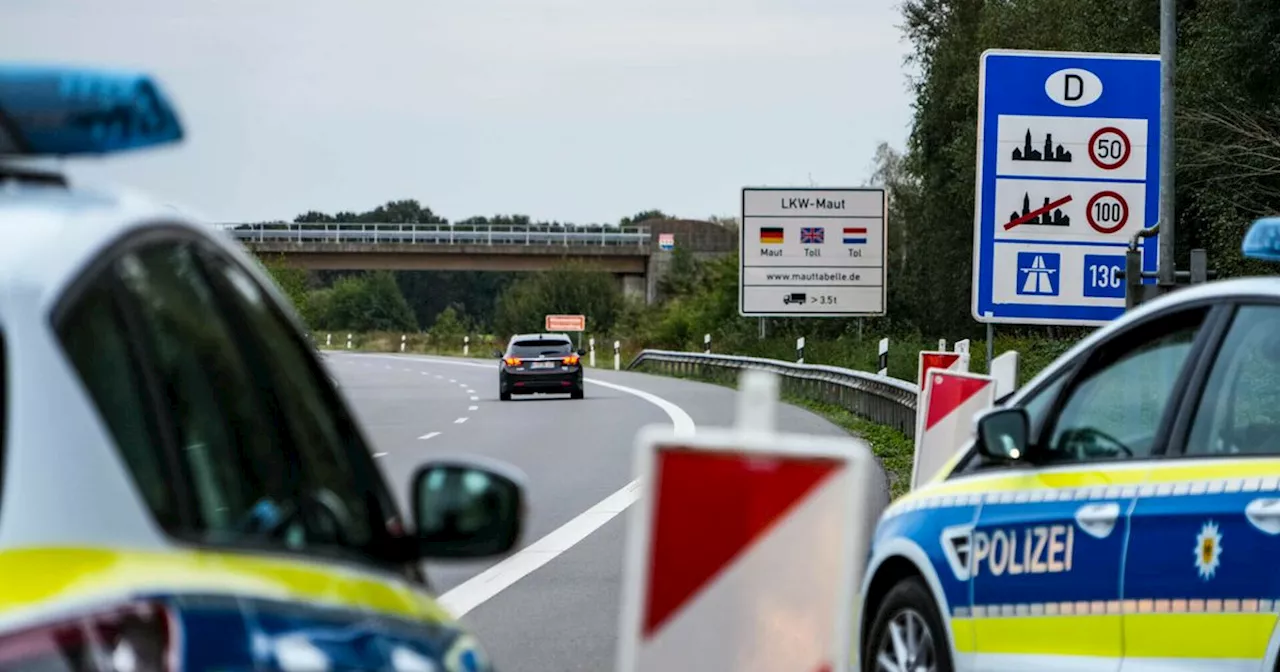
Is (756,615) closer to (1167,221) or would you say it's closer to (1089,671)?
(1089,671)

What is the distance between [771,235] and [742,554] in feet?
151

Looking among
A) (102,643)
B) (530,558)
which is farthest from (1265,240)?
(530,558)

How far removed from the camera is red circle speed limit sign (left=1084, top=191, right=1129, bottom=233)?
55.6ft

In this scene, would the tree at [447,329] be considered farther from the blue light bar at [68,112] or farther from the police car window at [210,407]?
the blue light bar at [68,112]

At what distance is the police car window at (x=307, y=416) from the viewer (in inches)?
136

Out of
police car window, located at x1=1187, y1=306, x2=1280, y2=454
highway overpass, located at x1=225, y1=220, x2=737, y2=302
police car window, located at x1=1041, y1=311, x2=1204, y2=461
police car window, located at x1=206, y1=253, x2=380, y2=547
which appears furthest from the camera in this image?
highway overpass, located at x1=225, y1=220, x2=737, y2=302

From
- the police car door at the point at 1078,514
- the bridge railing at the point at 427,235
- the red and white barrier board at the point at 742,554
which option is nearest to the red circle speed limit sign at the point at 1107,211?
the police car door at the point at 1078,514

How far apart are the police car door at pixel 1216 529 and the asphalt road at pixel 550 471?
3.54 meters

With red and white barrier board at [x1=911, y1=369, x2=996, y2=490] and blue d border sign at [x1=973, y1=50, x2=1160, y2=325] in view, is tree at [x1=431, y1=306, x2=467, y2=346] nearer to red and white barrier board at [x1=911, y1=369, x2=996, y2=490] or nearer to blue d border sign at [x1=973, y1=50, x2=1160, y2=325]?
blue d border sign at [x1=973, y1=50, x2=1160, y2=325]

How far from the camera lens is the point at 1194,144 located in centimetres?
4050

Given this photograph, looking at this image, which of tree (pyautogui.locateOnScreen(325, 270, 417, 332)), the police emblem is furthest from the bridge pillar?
the police emblem

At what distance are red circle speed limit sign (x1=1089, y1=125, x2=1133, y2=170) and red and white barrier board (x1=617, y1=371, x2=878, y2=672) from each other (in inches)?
521

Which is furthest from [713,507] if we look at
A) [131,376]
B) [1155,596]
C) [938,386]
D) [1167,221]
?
[1167,221]

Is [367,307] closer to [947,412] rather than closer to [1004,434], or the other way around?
[947,412]
